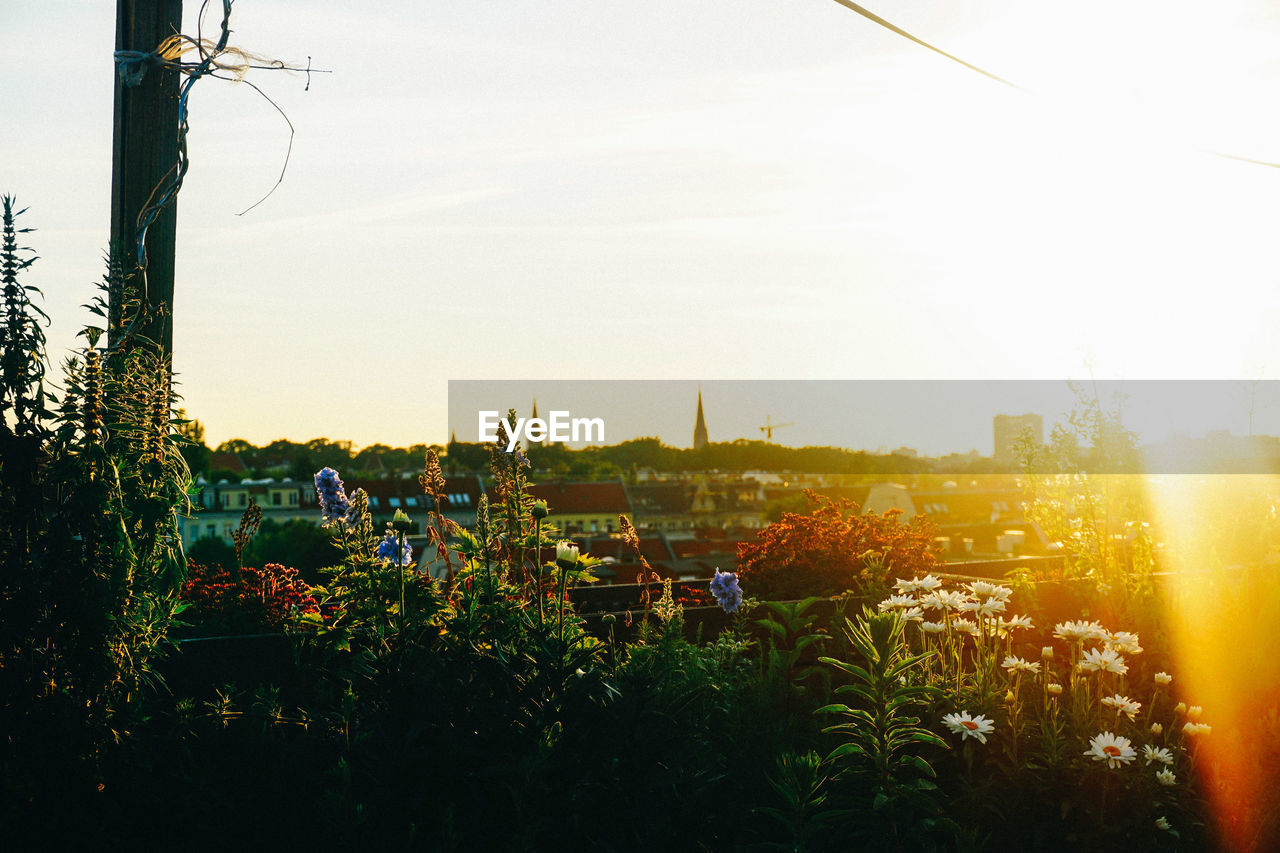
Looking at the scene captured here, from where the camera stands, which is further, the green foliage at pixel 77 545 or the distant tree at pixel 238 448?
the distant tree at pixel 238 448

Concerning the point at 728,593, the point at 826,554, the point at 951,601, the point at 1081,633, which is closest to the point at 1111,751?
the point at 1081,633

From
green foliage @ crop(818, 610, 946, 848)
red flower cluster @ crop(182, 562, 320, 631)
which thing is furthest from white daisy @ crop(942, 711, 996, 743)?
red flower cluster @ crop(182, 562, 320, 631)

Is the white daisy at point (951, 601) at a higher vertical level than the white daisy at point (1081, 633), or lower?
higher

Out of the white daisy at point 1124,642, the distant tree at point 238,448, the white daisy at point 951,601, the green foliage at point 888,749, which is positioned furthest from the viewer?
the distant tree at point 238,448

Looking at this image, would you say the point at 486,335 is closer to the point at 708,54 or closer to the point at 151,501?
the point at 708,54

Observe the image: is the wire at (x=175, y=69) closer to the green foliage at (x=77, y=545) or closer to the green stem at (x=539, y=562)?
the green foliage at (x=77, y=545)

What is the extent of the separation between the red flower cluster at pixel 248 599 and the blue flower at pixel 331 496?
3.46 feet

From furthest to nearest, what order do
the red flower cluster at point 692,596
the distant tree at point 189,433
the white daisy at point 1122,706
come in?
the red flower cluster at point 692,596 < the white daisy at point 1122,706 < the distant tree at point 189,433

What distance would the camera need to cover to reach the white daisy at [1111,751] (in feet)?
9.03

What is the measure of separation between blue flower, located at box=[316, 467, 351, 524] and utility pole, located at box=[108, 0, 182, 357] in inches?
34.1

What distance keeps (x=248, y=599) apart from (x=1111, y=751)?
145 inches


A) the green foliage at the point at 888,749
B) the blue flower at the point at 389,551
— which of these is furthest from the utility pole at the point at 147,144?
the green foliage at the point at 888,749

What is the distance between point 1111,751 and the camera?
280cm

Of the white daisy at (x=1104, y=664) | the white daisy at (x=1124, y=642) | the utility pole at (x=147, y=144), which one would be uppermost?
the utility pole at (x=147, y=144)
